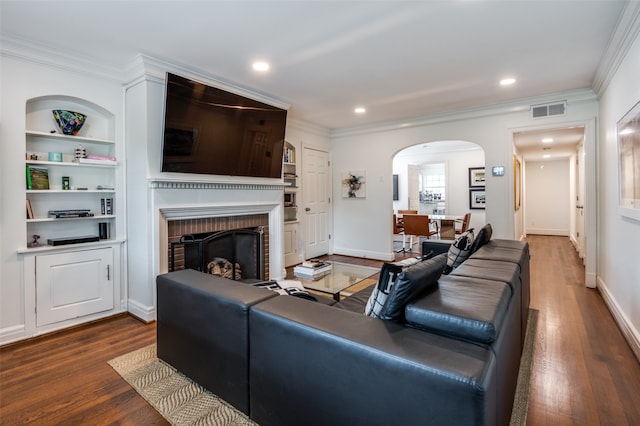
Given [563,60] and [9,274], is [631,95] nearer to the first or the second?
[563,60]

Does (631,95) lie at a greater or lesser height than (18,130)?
greater

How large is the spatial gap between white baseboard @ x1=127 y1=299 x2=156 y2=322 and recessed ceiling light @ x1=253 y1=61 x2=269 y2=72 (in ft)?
8.20

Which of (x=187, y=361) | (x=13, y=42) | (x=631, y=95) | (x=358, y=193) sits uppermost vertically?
(x=13, y=42)

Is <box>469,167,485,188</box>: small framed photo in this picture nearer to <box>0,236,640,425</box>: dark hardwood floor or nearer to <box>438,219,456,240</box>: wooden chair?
<box>438,219,456,240</box>: wooden chair

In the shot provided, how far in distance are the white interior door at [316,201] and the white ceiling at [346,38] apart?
1.87 meters

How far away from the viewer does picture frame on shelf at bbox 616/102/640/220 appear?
2232 millimetres

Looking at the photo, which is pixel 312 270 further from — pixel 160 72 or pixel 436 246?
pixel 160 72

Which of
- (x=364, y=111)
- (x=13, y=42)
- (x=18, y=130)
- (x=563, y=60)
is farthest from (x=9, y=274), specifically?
(x=563, y=60)

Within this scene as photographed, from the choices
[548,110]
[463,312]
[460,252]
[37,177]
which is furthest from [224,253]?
[548,110]

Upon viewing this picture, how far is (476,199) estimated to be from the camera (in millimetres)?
7715

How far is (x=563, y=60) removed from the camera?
119 inches

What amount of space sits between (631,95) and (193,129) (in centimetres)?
363

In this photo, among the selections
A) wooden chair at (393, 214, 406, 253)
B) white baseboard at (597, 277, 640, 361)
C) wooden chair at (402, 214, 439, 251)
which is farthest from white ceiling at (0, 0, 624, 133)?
wooden chair at (393, 214, 406, 253)

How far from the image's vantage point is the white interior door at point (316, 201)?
5445 mm
